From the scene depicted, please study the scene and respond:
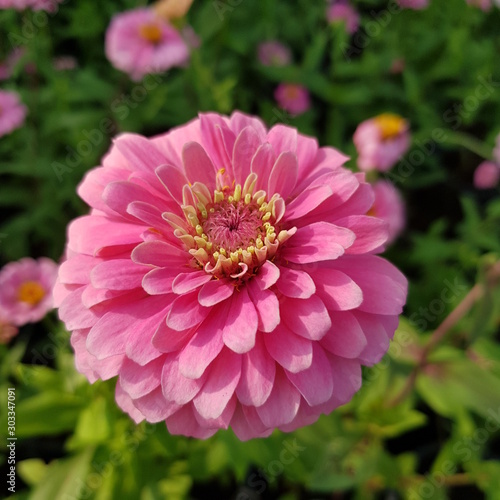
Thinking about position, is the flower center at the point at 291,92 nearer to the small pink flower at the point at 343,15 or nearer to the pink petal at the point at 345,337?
the small pink flower at the point at 343,15

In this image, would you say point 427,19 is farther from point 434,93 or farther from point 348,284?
point 348,284

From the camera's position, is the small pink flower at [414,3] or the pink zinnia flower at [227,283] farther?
the small pink flower at [414,3]

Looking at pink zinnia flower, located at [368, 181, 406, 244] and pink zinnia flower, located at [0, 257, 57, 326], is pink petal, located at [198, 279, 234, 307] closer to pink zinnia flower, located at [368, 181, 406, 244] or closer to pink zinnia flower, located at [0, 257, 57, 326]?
A: pink zinnia flower, located at [0, 257, 57, 326]

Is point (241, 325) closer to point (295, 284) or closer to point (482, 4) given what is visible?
point (295, 284)

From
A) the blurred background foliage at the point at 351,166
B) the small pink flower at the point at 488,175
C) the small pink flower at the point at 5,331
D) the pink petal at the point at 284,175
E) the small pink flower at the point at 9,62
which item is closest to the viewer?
the pink petal at the point at 284,175

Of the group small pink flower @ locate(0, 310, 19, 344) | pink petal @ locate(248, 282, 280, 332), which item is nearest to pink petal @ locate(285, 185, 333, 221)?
pink petal @ locate(248, 282, 280, 332)

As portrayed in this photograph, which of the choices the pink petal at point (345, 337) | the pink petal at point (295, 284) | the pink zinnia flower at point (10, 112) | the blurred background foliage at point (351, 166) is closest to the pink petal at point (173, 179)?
the pink petal at point (295, 284)
